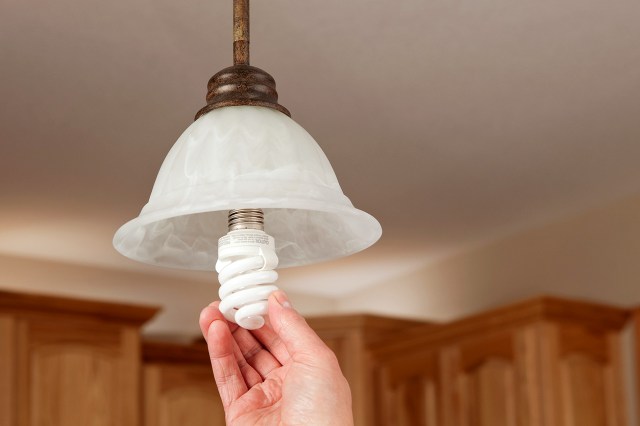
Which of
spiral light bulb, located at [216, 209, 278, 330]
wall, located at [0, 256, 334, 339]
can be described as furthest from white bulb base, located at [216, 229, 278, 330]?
wall, located at [0, 256, 334, 339]

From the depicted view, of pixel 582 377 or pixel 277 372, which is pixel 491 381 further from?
pixel 277 372

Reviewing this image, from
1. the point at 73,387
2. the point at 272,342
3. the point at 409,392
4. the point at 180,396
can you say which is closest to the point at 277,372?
the point at 272,342

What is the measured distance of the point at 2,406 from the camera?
10.7ft

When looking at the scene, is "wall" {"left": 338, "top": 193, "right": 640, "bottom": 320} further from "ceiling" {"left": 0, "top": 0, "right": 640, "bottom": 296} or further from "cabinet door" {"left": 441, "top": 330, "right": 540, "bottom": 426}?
"cabinet door" {"left": 441, "top": 330, "right": 540, "bottom": 426}

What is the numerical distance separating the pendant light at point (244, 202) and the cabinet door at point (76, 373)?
2320 millimetres

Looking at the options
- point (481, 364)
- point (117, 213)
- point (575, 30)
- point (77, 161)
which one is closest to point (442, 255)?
point (481, 364)

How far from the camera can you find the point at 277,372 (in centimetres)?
122

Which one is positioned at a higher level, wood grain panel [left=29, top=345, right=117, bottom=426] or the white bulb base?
wood grain panel [left=29, top=345, right=117, bottom=426]

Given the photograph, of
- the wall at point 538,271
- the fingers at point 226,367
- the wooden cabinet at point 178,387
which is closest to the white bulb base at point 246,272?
the fingers at point 226,367

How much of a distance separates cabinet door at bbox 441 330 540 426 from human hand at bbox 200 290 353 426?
2.11 metres

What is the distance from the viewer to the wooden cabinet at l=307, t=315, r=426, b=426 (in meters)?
3.93

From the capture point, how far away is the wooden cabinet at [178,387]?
383 cm

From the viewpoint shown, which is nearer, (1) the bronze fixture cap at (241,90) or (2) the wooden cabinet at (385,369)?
(1) the bronze fixture cap at (241,90)

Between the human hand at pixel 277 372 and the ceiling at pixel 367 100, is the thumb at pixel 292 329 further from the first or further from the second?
the ceiling at pixel 367 100
